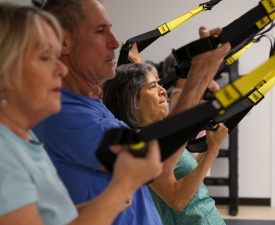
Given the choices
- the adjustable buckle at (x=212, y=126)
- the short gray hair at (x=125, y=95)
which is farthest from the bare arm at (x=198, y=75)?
the short gray hair at (x=125, y=95)

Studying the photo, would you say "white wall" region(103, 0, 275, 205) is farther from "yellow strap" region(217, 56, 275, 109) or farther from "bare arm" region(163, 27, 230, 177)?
"yellow strap" region(217, 56, 275, 109)

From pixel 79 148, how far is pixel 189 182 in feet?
2.06

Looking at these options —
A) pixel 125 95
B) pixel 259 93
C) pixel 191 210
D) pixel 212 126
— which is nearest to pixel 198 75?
pixel 259 93

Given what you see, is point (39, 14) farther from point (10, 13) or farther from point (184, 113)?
point (184, 113)

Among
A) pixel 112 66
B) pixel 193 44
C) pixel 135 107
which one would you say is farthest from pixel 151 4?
pixel 193 44

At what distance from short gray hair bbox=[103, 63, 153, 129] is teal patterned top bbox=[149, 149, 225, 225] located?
0.28 meters

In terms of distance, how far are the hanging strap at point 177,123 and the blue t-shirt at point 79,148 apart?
315mm

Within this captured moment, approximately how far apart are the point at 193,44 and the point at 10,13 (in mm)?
435

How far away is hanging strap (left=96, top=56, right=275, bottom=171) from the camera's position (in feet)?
3.21

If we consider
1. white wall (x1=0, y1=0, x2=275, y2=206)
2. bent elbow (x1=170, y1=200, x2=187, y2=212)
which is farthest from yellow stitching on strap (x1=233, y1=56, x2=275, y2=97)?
white wall (x1=0, y1=0, x2=275, y2=206)

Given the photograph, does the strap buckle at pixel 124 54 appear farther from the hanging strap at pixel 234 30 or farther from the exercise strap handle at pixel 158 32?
the hanging strap at pixel 234 30

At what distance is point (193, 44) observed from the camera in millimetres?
1245

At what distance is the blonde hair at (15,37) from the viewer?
979 millimetres

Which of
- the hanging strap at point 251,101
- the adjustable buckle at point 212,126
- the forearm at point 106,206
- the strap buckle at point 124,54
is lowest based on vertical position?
the adjustable buckle at point 212,126
